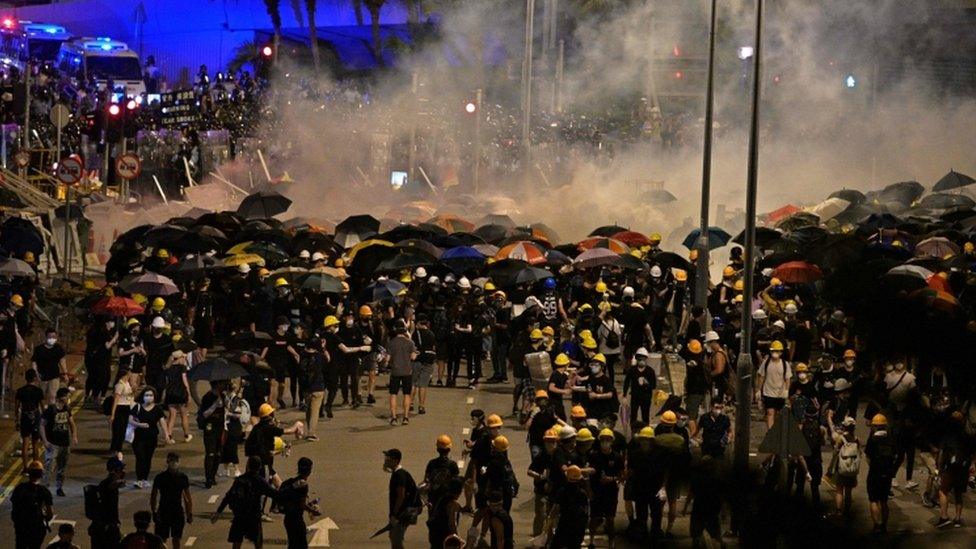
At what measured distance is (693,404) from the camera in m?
21.1

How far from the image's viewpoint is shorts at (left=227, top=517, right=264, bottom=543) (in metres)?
15.6

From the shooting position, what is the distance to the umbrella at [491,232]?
3186 cm

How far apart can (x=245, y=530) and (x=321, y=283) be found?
9.47 meters

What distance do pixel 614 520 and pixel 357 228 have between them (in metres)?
15.8

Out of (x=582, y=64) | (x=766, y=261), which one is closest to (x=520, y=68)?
(x=582, y=64)

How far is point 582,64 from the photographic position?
200 ft

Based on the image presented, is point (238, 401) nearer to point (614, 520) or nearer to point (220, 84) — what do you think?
point (614, 520)

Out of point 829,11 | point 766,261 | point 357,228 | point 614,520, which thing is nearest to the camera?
point 614,520

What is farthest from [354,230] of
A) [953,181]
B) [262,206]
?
[953,181]

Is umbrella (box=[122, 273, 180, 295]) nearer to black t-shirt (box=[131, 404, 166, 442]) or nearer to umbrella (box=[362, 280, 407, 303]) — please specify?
umbrella (box=[362, 280, 407, 303])

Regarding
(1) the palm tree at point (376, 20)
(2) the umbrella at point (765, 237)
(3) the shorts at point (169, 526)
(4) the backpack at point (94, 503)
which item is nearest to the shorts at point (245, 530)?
(3) the shorts at point (169, 526)

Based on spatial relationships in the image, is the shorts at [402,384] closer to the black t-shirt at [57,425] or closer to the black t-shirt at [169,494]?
the black t-shirt at [57,425]

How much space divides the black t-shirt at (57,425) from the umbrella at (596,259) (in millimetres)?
10097

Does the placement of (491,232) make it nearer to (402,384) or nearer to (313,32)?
(402,384)
